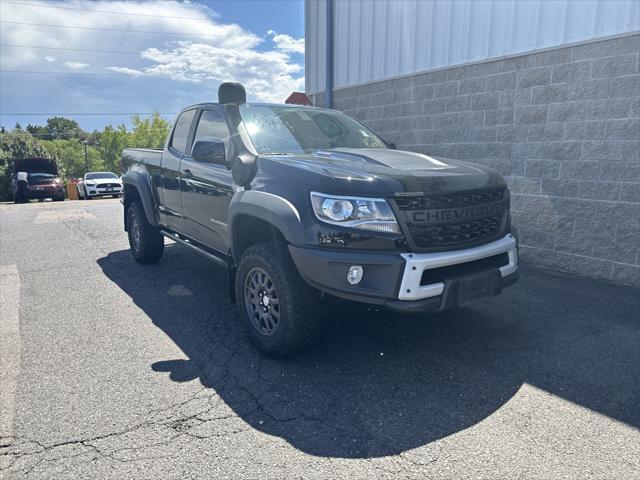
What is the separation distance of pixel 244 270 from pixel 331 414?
130 cm

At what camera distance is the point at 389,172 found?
3.11 m

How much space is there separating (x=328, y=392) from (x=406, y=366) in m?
0.66

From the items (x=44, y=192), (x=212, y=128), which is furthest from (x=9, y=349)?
(x=44, y=192)

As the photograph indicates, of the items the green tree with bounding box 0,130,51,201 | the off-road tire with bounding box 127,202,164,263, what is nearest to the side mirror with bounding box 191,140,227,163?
the off-road tire with bounding box 127,202,164,263

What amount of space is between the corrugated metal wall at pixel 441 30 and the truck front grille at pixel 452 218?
3213 millimetres

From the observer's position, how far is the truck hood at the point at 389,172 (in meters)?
2.95

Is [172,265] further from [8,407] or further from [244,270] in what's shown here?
[8,407]

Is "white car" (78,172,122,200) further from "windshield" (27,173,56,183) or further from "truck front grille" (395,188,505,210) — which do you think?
"truck front grille" (395,188,505,210)

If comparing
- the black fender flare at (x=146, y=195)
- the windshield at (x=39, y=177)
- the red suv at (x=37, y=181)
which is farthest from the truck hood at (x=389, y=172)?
the windshield at (x=39, y=177)

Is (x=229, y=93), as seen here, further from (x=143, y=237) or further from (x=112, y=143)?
(x=112, y=143)

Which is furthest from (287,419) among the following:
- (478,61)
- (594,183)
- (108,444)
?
(478,61)

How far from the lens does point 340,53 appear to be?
29.7 feet

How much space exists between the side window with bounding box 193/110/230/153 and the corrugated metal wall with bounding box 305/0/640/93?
3.94m

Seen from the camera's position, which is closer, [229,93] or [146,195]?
[229,93]
